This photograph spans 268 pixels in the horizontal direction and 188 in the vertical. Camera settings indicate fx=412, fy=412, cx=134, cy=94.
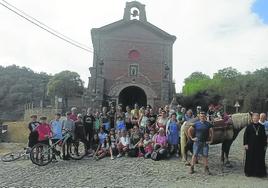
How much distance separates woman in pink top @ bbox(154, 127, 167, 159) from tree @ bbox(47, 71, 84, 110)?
47850 millimetres

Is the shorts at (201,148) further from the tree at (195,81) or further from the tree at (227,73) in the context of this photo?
the tree at (195,81)

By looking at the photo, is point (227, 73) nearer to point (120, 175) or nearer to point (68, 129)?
point (68, 129)

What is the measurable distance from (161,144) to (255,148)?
152 inches

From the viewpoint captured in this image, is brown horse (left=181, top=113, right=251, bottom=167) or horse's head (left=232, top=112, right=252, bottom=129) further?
horse's head (left=232, top=112, right=252, bottom=129)

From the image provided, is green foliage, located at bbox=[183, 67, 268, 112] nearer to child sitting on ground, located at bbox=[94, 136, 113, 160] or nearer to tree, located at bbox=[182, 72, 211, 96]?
tree, located at bbox=[182, 72, 211, 96]

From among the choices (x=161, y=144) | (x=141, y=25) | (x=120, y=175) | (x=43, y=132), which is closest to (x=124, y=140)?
(x=161, y=144)

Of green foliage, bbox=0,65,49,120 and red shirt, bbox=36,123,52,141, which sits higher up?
green foliage, bbox=0,65,49,120

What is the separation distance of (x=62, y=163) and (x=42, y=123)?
1543mm

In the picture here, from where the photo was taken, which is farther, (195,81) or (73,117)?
(195,81)

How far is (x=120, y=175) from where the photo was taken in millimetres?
11125

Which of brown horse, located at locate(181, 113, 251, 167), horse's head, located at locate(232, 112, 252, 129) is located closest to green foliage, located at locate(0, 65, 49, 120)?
brown horse, located at locate(181, 113, 251, 167)

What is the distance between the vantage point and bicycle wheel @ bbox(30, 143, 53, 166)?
12.8 metres

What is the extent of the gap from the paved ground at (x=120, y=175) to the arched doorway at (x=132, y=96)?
31151 millimetres

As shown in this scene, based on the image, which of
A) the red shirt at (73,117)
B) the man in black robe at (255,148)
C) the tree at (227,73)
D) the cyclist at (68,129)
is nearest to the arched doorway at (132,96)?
the tree at (227,73)
